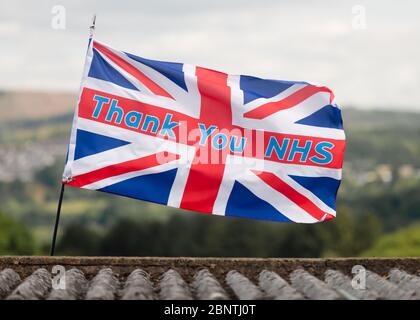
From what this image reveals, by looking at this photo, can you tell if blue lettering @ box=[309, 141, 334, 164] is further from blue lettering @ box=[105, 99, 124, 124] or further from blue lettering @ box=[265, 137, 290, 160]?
blue lettering @ box=[105, 99, 124, 124]

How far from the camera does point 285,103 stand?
17.5 meters

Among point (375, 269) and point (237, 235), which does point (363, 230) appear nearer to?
point (237, 235)

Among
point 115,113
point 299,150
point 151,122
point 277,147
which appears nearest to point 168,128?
point 151,122

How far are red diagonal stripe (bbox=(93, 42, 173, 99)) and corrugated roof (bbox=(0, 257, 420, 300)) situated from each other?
10.7 feet

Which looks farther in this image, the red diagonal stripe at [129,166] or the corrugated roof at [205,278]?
the red diagonal stripe at [129,166]

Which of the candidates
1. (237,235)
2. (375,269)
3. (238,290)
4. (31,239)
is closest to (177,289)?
(238,290)

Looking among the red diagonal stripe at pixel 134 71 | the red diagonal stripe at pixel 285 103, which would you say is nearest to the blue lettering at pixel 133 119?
the red diagonal stripe at pixel 134 71

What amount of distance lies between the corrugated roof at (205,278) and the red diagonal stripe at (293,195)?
198 centimetres

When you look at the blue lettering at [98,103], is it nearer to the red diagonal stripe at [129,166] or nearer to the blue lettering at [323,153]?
the red diagonal stripe at [129,166]

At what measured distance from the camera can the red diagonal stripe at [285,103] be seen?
57.1ft

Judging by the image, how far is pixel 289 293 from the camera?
12.8 meters

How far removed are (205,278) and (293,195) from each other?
11.0ft

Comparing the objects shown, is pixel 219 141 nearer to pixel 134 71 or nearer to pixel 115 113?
pixel 115 113

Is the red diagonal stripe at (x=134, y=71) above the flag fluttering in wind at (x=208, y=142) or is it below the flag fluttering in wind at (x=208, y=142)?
above
